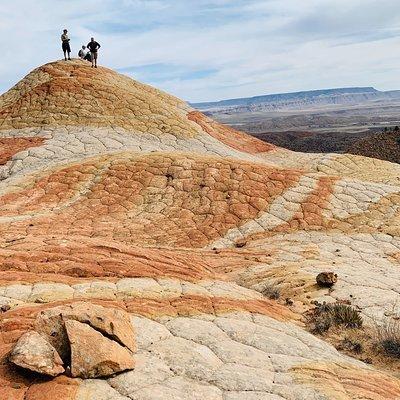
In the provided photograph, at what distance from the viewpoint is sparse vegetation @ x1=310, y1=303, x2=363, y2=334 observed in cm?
919

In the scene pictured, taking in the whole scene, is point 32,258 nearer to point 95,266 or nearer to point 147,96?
point 95,266

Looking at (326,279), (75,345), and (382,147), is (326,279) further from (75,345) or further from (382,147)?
(382,147)

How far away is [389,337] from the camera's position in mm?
8602

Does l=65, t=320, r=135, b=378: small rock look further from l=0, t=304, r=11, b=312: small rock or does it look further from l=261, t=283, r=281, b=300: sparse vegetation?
l=261, t=283, r=281, b=300: sparse vegetation

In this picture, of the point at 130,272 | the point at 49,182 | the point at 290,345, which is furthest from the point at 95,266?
the point at 49,182

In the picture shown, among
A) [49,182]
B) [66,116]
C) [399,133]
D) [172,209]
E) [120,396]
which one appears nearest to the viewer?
[120,396]

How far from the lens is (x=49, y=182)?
18.8m

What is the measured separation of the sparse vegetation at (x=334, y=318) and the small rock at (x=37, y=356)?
5.43 m

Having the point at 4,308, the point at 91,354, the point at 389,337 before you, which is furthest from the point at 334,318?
the point at 4,308

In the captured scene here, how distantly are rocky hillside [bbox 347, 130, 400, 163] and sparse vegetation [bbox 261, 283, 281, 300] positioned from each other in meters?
47.5

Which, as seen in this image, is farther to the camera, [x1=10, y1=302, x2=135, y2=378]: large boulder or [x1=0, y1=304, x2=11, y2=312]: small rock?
[x1=0, y1=304, x2=11, y2=312]: small rock

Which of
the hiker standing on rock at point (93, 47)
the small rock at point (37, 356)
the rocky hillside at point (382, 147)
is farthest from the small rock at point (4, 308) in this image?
the rocky hillside at point (382, 147)

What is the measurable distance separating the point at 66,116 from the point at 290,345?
22366 mm

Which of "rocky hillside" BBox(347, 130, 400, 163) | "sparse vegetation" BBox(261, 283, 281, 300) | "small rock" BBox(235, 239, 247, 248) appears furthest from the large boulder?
"rocky hillside" BBox(347, 130, 400, 163)
